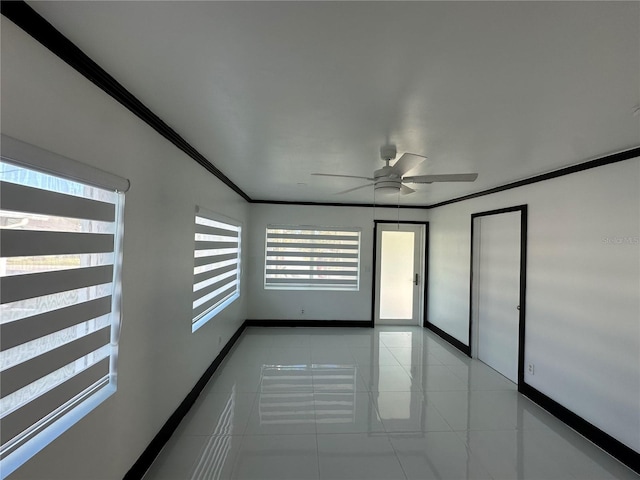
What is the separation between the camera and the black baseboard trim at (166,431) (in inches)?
76.1

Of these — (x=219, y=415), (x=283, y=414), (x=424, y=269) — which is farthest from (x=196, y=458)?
(x=424, y=269)

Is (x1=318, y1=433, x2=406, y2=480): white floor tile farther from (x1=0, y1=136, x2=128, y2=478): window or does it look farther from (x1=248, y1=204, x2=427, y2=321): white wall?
(x1=248, y1=204, x2=427, y2=321): white wall

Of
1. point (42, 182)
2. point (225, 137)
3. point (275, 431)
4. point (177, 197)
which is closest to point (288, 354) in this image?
point (275, 431)

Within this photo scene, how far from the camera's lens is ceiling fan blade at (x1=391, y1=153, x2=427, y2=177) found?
2039 millimetres

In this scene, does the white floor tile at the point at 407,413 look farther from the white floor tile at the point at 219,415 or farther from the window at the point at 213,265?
the window at the point at 213,265

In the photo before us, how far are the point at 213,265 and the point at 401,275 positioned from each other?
3.69m

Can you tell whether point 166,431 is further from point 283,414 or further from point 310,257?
point 310,257

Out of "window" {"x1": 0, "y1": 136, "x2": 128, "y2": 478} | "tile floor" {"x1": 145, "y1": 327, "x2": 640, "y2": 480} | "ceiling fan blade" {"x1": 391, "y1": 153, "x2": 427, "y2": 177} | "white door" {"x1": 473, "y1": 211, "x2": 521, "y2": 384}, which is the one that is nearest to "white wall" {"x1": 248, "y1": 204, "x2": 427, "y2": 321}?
"tile floor" {"x1": 145, "y1": 327, "x2": 640, "y2": 480}

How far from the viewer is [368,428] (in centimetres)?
257

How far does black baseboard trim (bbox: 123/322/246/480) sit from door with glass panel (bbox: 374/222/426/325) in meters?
3.42

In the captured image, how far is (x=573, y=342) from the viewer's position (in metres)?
2.72

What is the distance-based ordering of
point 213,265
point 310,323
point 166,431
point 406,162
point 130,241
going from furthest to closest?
1. point 310,323
2. point 213,265
3. point 166,431
4. point 406,162
5. point 130,241

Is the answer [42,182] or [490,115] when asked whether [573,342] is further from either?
[42,182]

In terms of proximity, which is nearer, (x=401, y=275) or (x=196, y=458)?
(x=196, y=458)
